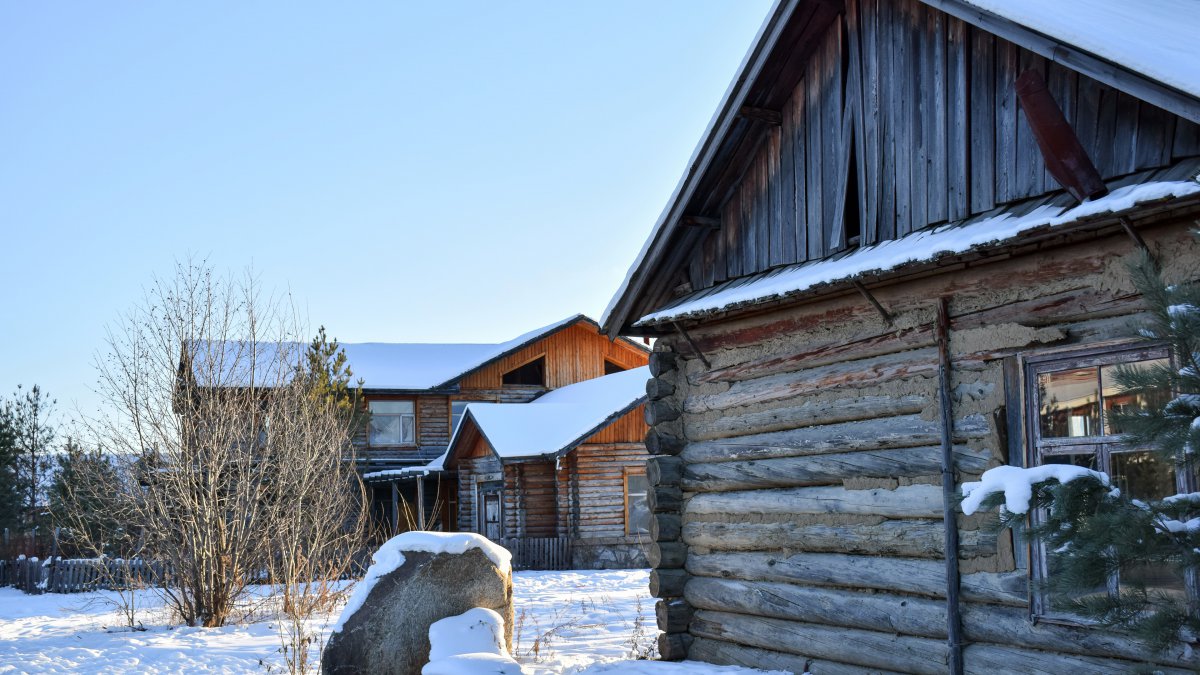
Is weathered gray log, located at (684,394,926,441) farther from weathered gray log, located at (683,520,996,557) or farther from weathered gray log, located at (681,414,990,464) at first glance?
weathered gray log, located at (683,520,996,557)

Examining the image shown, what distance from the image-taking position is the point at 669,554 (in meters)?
10.7

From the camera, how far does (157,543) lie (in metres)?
16.8

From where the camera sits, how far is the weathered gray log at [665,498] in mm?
10758

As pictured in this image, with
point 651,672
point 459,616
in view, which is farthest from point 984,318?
point 459,616

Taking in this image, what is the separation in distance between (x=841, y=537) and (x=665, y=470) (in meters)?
2.30

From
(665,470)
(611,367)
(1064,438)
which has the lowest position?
(665,470)

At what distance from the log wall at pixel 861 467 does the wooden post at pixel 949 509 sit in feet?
0.19

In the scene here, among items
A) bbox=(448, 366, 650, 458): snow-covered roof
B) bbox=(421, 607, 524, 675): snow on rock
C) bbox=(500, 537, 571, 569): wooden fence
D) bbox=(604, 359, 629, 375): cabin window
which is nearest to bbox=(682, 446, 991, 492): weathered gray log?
bbox=(421, 607, 524, 675): snow on rock

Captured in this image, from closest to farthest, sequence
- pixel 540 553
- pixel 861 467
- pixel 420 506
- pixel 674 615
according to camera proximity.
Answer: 1. pixel 861 467
2. pixel 674 615
3. pixel 420 506
4. pixel 540 553

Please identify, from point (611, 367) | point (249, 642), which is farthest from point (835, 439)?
point (611, 367)

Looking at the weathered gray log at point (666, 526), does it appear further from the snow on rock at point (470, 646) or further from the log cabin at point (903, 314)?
the snow on rock at point (470, 646)

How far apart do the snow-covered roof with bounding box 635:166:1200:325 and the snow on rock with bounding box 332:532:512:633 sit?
9.19 feet

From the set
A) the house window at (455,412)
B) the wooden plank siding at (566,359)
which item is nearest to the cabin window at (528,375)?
the wooden plank siding at (566,359)

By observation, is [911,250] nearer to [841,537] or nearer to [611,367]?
[841,537]
